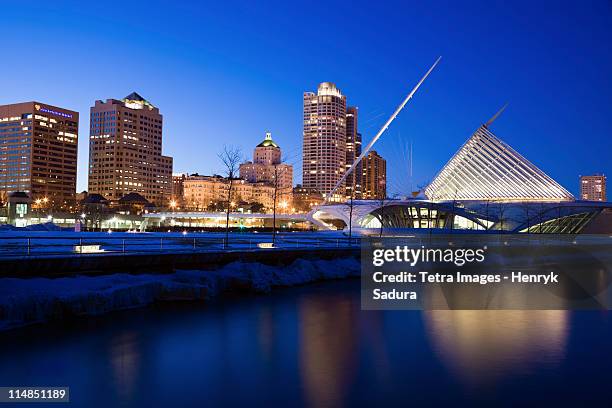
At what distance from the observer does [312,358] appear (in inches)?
555

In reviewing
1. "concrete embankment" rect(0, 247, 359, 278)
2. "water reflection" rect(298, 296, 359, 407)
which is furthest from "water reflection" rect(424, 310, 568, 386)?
"concrete embankment" rect(0, 247, 359, 278)

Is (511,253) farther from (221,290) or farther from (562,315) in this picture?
(221,290)

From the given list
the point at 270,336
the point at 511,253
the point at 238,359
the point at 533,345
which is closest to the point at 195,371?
the point at 238,359

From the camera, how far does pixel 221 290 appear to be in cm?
2409

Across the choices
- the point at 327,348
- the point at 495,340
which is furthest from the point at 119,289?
the point at 495,340

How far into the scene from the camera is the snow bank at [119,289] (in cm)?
Answer: 1622

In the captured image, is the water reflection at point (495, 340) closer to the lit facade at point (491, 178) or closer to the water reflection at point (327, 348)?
the water reflection at point (327, 348)

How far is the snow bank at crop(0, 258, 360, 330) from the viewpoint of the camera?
16219mm

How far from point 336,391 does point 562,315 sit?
13424 millimetres

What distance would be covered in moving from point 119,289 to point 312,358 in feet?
Result: 27.7

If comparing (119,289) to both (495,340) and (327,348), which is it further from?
(495,340)

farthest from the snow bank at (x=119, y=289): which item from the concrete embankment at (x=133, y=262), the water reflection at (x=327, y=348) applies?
the water reflection at (x=327, y=348)

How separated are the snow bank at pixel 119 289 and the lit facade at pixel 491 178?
62.4 metres

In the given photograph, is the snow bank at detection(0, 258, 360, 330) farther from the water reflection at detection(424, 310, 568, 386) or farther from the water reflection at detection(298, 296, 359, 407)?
the water reflection at detection(424, 310, 568, 386)
